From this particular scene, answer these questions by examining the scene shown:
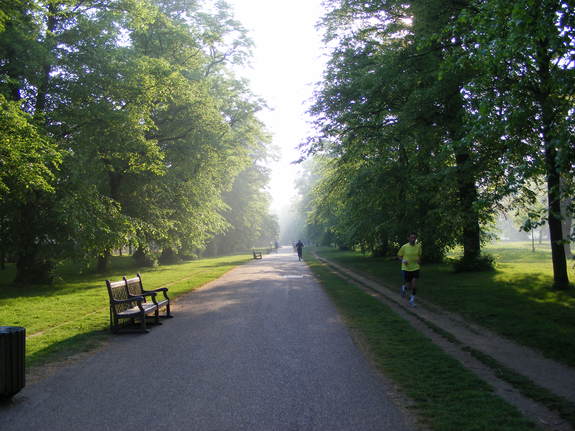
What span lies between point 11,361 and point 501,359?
6594 mm

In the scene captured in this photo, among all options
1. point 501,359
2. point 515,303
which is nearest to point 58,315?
point 501,359

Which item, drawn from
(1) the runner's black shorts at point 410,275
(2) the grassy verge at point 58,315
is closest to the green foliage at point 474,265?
(1) the runner's black shorts at point 410,275

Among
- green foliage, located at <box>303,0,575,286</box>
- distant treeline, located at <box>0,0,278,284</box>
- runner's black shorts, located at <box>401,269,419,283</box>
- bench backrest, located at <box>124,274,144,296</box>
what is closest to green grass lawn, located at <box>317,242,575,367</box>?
runner's black shorts, located at <box>401,269,419,283</box>

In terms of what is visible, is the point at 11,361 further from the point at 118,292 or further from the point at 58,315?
the point at 58,315

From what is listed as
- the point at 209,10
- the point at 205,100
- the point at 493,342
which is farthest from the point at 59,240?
the point at 209,10

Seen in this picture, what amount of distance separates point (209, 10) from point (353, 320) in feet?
106

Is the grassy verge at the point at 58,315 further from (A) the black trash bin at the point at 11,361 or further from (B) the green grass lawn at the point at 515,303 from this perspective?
(B) the green grass lawn at the point at 515,303

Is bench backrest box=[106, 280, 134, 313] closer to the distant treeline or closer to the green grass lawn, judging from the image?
the distant treeline

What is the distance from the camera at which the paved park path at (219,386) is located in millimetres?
4172

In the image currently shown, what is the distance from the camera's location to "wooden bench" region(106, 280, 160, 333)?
849 centimetres

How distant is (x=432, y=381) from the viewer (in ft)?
17.4

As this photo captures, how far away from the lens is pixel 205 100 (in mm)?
24922

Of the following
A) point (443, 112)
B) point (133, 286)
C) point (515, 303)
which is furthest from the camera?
point (443, 112)

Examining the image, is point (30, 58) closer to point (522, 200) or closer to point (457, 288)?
point (457, 288)
